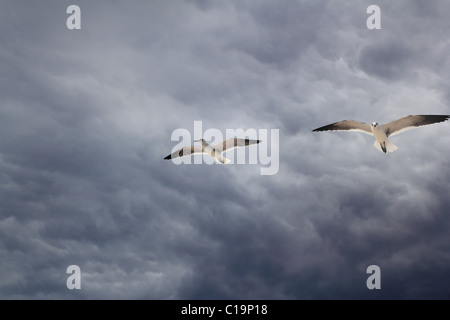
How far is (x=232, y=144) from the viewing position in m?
36.4

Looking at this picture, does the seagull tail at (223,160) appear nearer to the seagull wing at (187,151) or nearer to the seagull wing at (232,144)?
the seagull wing at (232,144)

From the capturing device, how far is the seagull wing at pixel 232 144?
3591cm

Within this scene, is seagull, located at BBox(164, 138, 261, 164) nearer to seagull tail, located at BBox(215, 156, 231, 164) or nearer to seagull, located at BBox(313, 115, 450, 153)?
seagull tail, located at BBox(215, 156, 231, 164)

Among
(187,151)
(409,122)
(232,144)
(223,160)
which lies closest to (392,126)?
(409,122)

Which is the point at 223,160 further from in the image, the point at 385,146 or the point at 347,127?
the point at 385,146

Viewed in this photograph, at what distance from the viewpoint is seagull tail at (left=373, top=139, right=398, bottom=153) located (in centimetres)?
3394

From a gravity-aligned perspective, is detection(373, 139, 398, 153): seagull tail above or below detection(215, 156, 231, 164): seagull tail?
above

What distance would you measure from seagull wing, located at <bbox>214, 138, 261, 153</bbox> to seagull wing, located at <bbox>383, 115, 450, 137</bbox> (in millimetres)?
10539

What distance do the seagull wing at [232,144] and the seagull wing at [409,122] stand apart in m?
10.5

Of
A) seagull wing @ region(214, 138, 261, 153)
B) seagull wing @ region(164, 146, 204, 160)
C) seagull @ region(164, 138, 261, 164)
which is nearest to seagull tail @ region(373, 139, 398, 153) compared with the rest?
seagull @ region(164, 138, 261, 164)

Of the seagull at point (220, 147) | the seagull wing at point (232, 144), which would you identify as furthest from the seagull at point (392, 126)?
the seagull at point (220, 147)
